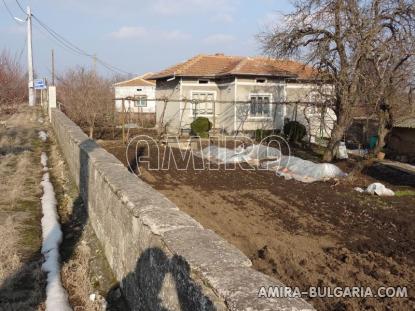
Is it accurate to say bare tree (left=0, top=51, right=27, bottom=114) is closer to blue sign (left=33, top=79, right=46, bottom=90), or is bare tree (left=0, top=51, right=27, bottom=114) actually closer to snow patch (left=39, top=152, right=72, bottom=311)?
snow patch (left=39, top=152, right=72, bottom=311)

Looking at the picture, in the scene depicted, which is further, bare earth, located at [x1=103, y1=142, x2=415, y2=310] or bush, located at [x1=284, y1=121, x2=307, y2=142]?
bush, located at [x1=284, y1=121, x2=307, y2=142]

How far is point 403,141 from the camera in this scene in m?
18.5

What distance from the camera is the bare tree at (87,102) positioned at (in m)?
22.8

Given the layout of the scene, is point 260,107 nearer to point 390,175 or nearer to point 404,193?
point 390,175

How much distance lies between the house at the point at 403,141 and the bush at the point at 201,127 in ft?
29.3

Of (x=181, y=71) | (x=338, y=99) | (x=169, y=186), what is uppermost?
(x=181, y=71)

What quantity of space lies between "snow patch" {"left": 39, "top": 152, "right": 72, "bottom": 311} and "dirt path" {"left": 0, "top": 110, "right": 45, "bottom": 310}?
80 millimetres


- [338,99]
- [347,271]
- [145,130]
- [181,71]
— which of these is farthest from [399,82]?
[145,130]

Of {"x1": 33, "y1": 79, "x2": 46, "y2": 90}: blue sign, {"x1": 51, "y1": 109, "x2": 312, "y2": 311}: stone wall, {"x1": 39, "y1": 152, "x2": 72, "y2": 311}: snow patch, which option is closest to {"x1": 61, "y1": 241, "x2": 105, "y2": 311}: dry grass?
{"x1": 39, "y1": 152, "x2": 72, "y2": 311}: snow patch

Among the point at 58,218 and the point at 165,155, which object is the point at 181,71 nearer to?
the point at 165,155

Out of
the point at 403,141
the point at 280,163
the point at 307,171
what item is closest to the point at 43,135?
the point at 280,163

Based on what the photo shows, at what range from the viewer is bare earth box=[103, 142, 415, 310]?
5.31 meters

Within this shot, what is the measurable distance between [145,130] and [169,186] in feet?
51.1

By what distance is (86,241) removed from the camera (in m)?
5.38
